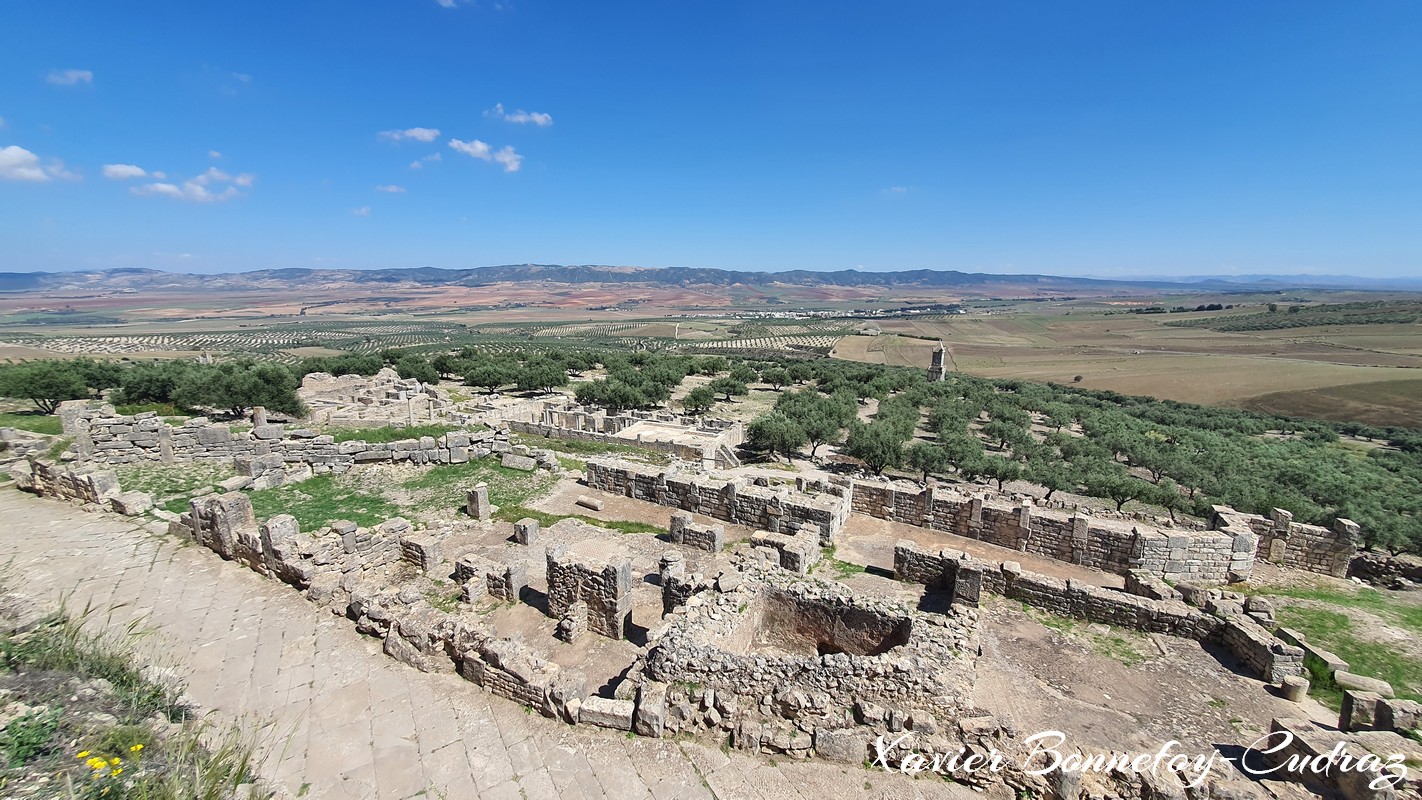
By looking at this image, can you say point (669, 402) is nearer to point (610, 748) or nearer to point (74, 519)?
point (74, 519)

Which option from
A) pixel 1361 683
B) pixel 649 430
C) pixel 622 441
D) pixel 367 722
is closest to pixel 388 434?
pixel 622 441

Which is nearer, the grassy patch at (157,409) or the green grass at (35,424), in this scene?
the green grass at (35,424)

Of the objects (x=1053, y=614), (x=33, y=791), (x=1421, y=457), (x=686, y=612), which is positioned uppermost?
(x=33, y=791)

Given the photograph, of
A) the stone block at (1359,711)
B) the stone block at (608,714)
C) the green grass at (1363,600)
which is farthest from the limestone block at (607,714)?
the green grass at (1363,600)

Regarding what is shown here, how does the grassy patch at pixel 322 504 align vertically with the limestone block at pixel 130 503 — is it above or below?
below

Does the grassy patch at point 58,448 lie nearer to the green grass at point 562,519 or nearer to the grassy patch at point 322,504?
the grassy patch at point 322,504

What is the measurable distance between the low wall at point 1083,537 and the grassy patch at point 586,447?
41.3 feet

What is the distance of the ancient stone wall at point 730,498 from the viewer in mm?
15414

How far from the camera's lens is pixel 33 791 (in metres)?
4.38

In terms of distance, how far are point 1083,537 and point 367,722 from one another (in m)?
15.2

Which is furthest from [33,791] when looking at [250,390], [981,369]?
[981,369]

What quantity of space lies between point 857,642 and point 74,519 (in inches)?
749

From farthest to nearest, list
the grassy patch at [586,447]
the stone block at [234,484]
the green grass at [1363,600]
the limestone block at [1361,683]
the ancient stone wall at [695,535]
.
→ the grassy patch at [586,447] < the stone block at [234,484] < the ancient stone wall at [695,535] < the green grass at [1363,600] < the limestone block at [1361,683]

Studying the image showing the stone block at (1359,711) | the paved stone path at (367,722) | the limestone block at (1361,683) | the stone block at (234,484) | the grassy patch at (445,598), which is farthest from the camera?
the stone block at (234,484)
